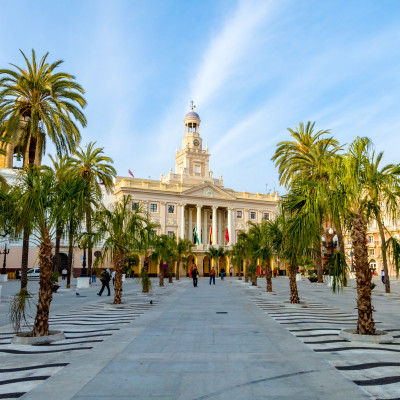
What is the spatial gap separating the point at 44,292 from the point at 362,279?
8093mm

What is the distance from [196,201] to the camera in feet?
254

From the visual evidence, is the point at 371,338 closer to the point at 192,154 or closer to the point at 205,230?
the point at 205,230

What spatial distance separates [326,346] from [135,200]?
63.5 metres

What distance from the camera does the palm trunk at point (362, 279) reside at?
10.2 meters

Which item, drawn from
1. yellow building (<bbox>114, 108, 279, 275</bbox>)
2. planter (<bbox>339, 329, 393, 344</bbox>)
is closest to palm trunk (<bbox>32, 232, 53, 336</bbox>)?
planter (<bbox>339, 329, 393, 344</bbox>)

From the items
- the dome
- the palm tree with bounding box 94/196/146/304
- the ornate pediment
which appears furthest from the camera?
the dome

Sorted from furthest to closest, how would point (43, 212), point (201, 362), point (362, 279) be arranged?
1. point (43, 212)
2. point (362, 279)
3. point (201, 362)

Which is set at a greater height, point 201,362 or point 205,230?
point 205,230

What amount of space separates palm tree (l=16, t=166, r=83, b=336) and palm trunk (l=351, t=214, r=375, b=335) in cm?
735

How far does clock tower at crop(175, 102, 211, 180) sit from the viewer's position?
271 feet

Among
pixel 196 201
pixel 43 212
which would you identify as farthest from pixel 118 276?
pixel 196 201

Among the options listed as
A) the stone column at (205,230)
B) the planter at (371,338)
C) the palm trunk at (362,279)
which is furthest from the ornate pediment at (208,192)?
the planter at (371,338)

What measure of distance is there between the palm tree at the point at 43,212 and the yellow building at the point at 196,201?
59.9 metres

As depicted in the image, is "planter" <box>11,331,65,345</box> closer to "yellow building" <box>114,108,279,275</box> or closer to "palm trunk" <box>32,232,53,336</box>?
"palm trunk" <box>32,232,53,336</box>
